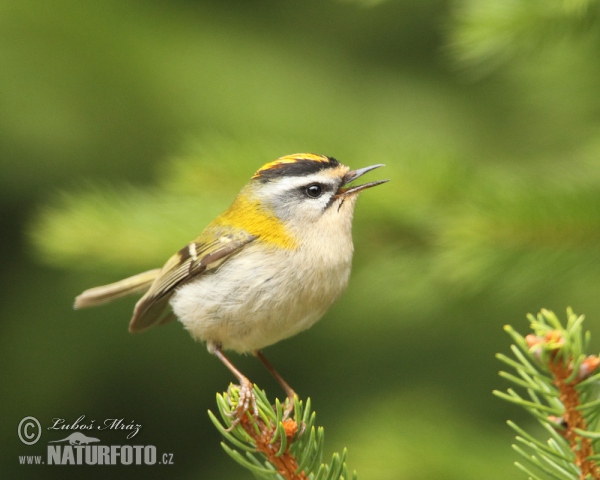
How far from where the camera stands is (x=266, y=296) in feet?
6.77

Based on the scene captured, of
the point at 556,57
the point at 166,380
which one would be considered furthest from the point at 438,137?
the point at 166,380

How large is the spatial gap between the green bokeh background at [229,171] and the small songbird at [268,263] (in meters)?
0.08

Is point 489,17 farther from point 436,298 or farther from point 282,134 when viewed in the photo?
point 282,134

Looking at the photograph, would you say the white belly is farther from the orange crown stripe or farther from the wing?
the orange crown stripe

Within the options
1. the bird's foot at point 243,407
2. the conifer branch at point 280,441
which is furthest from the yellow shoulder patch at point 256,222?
the conifer branch at point 280,441

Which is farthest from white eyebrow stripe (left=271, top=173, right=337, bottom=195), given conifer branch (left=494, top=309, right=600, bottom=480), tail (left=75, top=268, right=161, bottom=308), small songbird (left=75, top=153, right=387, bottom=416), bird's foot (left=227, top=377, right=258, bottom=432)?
conifer branch (left=494, top=309, right=600, bottom=480)

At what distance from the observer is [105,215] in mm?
2402

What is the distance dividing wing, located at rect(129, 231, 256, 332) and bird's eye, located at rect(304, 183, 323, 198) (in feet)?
0.72

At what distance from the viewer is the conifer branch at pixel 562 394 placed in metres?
1.15

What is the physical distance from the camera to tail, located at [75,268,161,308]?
103 inches

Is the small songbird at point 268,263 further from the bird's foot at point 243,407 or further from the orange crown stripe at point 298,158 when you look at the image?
the bird's foot at point 243,407

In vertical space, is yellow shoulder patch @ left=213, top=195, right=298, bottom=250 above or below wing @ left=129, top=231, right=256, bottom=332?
above

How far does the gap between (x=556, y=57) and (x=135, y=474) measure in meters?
2.40

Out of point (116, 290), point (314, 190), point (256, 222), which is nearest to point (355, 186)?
point (314, 190)
